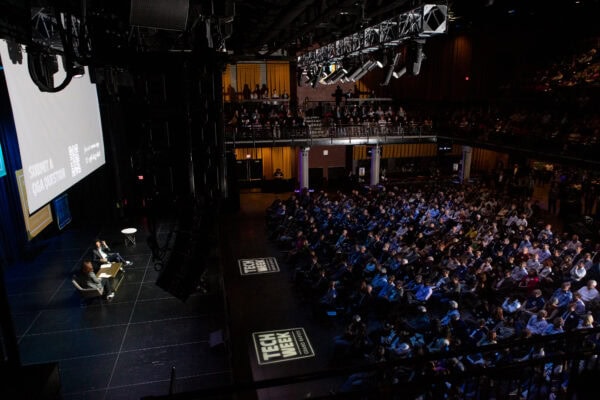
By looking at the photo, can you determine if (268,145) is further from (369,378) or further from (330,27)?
(369,378)

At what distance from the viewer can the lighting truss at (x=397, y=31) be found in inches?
333

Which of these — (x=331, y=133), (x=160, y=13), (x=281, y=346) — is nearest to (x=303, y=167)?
(x=331, y=133)

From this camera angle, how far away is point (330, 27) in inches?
488

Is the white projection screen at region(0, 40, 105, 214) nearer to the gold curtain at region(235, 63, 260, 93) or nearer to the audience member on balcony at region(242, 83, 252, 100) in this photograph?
the audience member on balcony at region(242, 83, 252, 100)

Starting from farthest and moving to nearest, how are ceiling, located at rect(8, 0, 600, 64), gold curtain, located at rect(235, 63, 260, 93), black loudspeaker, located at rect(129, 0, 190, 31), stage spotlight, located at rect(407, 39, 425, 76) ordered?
1. gold curtain, located at rect(235, 63, 260, 93)
2. stage spotlight, located at rect(407, 39, 425, 76)
3. ceiling, located at rect(8, 0, 600, 64)
4. black loudspeaker, located at rect(129, 0, 190, 31)

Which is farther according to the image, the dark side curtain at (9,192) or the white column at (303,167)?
the white column at (303,167)

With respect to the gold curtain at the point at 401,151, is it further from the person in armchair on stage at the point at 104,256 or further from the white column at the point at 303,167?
the person in armchair on stage at the point at 104,256

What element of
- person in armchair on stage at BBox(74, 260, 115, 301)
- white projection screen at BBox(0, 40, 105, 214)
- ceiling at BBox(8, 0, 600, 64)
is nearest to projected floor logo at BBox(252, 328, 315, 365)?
person in armchair on stage at BBox(74, 260, 115, 301)

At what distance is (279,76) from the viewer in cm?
2498

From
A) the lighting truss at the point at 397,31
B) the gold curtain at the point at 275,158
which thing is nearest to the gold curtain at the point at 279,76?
the gold curtain at the point at 275,158

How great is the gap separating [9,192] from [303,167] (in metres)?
13.7

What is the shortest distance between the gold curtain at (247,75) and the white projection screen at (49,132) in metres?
12.7

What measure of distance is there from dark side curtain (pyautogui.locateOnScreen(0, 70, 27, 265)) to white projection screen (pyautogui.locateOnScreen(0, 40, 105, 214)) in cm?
179

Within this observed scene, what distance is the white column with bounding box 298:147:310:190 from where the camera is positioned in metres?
22.0
